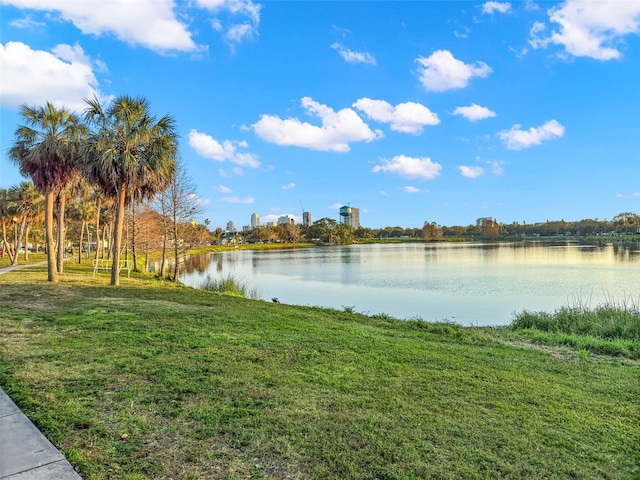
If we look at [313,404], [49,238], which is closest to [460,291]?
[313,404]

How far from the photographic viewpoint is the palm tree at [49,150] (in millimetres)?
16938

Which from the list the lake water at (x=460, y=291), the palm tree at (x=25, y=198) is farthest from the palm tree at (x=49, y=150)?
the palm tree at (x=25, y=198)

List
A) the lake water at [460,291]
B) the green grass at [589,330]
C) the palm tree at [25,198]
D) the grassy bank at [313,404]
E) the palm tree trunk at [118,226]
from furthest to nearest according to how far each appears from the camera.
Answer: the palm tree at [25,198] → the palm tree trunk at [118,226] → the lake water at [460,291] → the green grass at [589,330] → the grassy bank at [313,404]

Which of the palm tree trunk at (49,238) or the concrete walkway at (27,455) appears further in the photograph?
the palm tree trunk at (49,238)

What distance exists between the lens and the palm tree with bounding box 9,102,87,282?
16.9 metres

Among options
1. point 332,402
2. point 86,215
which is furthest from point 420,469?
point 86,215

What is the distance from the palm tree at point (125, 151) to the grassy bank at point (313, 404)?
9837 millimetres

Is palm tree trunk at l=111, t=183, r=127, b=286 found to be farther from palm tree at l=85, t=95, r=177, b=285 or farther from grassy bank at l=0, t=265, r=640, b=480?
grassy bank at l=0, t=265, r=640, b=480

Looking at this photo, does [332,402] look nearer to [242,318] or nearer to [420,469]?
[420,469]

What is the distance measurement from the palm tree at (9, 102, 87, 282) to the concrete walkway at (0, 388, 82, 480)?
1623 centimetres

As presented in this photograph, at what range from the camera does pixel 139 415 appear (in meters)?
4.07

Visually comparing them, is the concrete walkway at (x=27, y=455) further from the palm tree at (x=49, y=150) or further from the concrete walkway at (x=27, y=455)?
the palm tree at (x=49, y=150)

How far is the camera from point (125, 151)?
16.9 meters

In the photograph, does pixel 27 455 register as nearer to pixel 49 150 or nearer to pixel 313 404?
pixel 313 404
